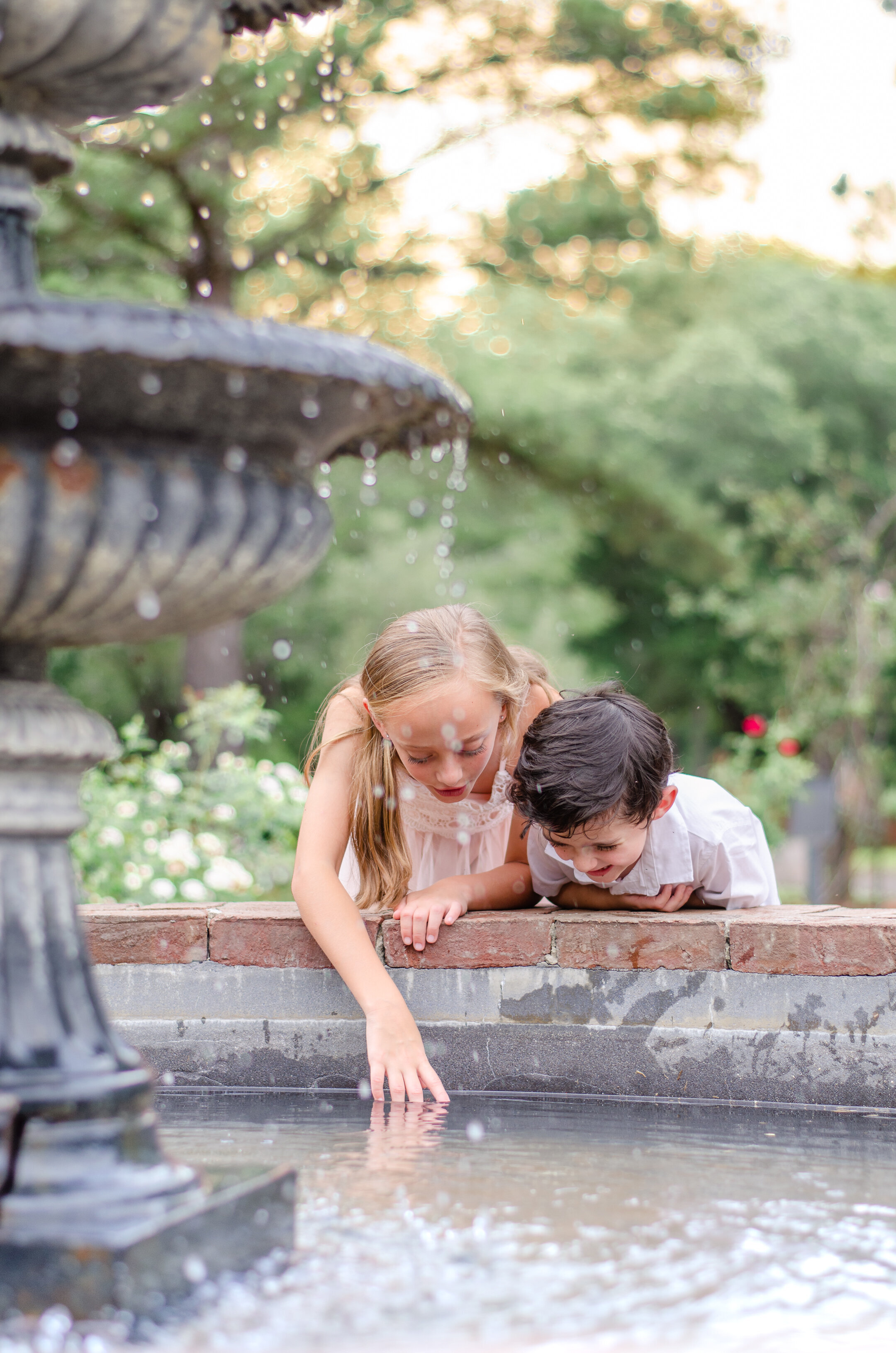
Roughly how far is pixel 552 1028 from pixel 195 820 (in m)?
2.80

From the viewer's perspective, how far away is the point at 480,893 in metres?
2.88

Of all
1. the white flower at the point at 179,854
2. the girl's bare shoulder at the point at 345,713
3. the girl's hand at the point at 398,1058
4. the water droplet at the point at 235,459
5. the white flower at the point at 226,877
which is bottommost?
the girl's hand at the point at 398,1058

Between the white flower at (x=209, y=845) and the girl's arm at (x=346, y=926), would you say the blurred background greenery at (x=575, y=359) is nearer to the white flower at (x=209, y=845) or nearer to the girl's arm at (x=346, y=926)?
the white flower at (x=209, y=845)

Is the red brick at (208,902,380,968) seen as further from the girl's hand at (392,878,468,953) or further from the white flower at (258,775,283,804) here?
the white flower at (258,775,283,804)

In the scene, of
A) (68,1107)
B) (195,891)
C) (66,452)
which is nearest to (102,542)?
(66,452)

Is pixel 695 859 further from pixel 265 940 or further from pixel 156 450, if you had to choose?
pixel 156 450

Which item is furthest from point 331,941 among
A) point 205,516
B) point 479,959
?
point 205,516

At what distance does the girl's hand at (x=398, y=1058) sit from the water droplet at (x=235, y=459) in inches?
48.0

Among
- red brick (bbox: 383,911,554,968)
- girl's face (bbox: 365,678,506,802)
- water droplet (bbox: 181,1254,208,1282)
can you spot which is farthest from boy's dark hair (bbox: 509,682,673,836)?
water droplet (bbox: 181,1254,208,1282)

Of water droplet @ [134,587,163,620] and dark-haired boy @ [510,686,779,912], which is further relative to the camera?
dark-haired boy @ [510,686,779,912]

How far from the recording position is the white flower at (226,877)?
4.48 metres

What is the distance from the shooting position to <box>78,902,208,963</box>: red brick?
2.83m

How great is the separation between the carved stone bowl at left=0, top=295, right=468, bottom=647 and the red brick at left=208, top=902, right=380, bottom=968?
1.18 meters

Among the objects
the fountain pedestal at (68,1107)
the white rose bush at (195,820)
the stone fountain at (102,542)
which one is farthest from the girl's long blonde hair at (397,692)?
the white rose bush at (195,820)
